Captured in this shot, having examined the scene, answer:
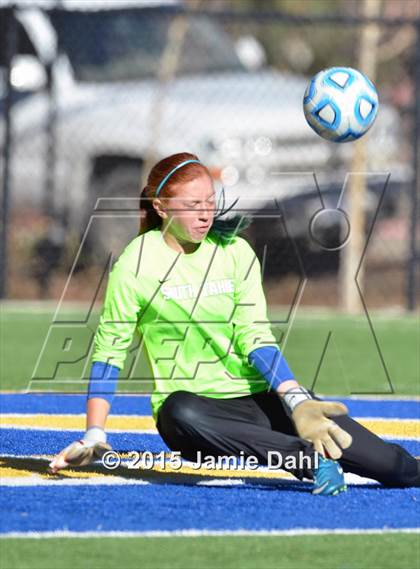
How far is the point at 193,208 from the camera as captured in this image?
207 inches

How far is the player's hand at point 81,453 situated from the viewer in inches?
191

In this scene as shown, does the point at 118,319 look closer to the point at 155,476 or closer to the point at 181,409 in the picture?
the point at 181,409

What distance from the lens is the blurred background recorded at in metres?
14.5

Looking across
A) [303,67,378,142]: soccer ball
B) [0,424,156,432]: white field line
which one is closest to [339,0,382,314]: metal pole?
[303,67,378,142]: soccer ball

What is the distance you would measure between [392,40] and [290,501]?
16417 mm

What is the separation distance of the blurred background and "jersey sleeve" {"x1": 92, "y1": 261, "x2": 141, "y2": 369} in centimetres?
884

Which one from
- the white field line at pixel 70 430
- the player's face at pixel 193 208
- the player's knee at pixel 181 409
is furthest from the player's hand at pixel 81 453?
the white field line at pixel 70 430

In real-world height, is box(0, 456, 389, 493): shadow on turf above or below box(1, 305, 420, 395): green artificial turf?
below

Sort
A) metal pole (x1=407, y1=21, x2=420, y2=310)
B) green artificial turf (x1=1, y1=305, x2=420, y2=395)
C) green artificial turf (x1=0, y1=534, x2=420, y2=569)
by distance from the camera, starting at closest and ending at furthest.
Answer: green artificial turf (x1=0, y1=534, x2=420, y2=569) → green artificial turf (x1=1, y1=305, x2=420, y2=395) → metal pole (x1=407, y1=21, x2=420, y2=310)

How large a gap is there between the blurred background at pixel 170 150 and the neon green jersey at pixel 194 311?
8614mm

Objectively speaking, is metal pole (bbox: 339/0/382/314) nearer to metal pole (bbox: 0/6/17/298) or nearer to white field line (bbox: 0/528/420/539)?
metal pole (bbox: 0/6/17/298)

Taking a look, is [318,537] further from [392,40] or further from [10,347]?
[392,40]

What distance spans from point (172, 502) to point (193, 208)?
1.12m

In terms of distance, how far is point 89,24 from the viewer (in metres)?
15.6
